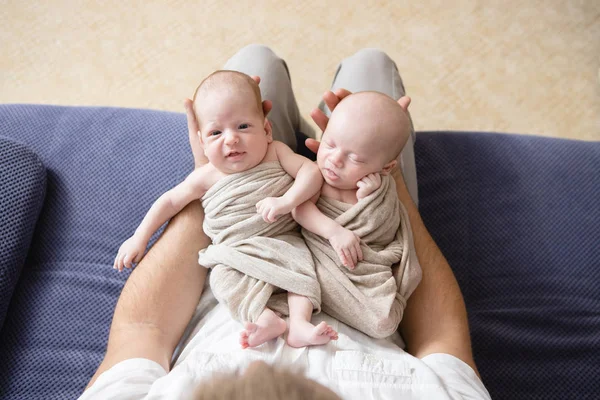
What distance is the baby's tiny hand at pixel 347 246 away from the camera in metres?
0.96

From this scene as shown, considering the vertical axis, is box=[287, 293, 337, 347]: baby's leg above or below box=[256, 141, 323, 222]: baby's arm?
below

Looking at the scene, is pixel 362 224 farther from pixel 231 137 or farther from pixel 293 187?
pixel 231 137

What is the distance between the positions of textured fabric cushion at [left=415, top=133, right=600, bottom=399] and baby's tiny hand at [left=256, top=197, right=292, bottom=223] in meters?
0.50

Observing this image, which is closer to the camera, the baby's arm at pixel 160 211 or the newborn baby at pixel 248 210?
the newborn baby at pixel 248 210

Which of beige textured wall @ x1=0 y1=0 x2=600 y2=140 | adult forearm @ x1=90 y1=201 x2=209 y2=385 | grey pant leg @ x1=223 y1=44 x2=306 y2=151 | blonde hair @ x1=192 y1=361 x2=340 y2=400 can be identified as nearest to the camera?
blonde hair @ x1=192 y1=361 x2=340 y2=400

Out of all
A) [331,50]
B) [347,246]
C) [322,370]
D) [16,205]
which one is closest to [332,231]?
[347,246]

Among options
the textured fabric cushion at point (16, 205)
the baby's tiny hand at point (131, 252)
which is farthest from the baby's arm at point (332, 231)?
the textured fabric cushion at point (16, 205)

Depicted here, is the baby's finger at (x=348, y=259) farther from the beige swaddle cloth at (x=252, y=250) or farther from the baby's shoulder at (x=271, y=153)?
the baby's shoulder at (x=271, y=153)

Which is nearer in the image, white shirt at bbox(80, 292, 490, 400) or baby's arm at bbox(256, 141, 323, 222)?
white shirt at bbox(80, 292, 490, 400)

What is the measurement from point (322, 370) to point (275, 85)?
73 centimetres

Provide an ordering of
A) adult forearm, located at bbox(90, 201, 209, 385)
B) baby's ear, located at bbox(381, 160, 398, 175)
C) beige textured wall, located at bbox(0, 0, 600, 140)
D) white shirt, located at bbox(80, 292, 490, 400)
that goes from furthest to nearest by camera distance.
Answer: beige textured wall, located at bbox(0, 0, 600, 140)
baby's ear, located at bbox(381, 160, 398, 175)
adult forearm, located at bbox(90, 201, 209, 385)
white shirt, located at bbox(80, 292, 490, 400)

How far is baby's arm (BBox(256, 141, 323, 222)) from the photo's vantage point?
97cm

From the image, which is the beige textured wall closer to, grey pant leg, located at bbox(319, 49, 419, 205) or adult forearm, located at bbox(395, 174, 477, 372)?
grey pant leg, located at bbox(319, 49, 419, 205)

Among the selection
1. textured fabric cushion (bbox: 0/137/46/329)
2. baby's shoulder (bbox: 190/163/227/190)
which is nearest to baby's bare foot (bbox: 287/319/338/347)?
baby's shoulder (bbox: 190/163/227/190)
